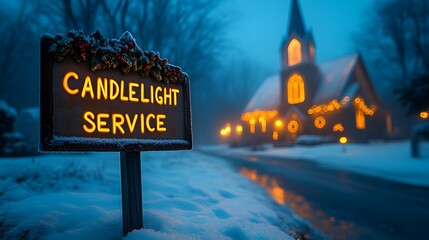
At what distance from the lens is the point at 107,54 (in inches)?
100

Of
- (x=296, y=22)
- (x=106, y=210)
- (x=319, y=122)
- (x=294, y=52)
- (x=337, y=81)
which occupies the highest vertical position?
(x=296, y=22)

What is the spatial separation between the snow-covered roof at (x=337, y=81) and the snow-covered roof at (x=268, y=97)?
5.88m

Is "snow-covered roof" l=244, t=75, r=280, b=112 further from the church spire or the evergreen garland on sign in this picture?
the evergreen garland on sign

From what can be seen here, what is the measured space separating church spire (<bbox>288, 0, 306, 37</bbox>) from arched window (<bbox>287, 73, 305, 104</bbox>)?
4.85 m

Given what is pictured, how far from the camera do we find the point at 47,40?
2.32m

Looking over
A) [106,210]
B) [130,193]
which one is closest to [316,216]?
[106,210]

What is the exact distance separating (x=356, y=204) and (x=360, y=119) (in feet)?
86.6

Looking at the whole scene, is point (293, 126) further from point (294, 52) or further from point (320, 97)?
point (294, 52)

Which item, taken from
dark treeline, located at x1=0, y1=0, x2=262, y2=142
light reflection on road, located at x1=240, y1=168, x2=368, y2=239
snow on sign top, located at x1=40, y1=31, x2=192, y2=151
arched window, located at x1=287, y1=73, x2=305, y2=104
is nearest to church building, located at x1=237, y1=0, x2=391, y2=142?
arched window, located at x1=287, y1=73, x2=305, y2=104

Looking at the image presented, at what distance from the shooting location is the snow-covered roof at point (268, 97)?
35.4 metres

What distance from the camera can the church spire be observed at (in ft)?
101

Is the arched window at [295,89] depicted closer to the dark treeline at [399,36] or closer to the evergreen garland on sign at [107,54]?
the dark treeline at [399,36]

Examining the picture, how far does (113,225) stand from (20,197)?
1.95 m

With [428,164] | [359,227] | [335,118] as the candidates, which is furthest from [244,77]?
[359,227]
